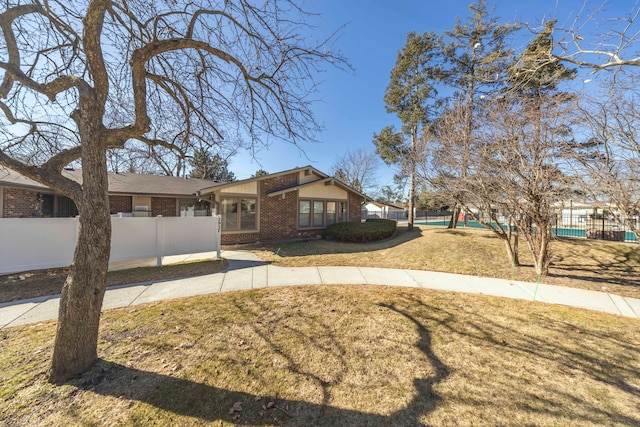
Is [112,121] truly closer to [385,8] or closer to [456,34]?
[385,8]

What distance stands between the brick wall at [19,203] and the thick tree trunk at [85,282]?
10891 millimetres

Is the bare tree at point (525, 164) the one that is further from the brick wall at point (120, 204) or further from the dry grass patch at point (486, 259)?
the brick wall at point (120, 204)

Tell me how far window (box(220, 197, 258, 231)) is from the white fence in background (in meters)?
2.54

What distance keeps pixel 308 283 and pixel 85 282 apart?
407 cm

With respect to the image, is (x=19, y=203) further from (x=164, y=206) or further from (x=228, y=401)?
(x=228, y=401)

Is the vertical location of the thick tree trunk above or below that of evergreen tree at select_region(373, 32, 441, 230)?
below

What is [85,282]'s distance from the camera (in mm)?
2547

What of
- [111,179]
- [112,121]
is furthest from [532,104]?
[111,179]

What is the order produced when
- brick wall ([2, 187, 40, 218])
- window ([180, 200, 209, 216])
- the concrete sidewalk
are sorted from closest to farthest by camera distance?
the concrete sidewalk
brick wall ([2, 187, 40, 218])
window ([180, 200, 209, 216])

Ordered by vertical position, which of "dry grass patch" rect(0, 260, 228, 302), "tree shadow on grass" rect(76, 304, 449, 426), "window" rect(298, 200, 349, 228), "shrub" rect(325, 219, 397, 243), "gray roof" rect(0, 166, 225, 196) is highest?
"gray roof" rect(0, 166, 225, 196)

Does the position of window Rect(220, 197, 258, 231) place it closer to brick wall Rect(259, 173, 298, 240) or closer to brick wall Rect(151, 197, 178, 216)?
brick wall Rect(259, 173, 298, 240)

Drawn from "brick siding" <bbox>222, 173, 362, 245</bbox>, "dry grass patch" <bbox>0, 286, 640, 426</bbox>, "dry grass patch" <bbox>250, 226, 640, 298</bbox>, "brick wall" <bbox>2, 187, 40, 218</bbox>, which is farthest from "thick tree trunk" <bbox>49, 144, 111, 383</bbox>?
"brick wall" <bbox>2, 187, 40, 218</bbox>

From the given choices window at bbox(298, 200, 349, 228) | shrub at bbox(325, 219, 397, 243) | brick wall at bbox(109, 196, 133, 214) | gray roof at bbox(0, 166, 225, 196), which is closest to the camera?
gray roof at bbox(0, 166, 225, 196)

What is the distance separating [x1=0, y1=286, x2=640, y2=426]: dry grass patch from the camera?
2.20 m
